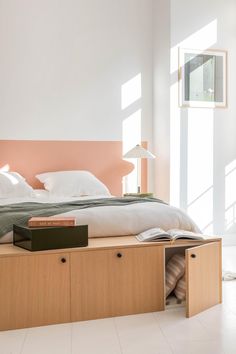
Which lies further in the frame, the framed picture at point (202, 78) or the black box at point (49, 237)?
the framed picture at point (202, 78)

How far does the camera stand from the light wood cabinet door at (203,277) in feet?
7.18

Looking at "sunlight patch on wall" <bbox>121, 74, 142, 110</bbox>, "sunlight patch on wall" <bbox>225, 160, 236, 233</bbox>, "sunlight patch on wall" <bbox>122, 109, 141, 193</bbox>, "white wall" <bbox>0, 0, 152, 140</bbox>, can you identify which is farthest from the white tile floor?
"sunlight patch on wall" <bbox>121, 74, 142, 110</bbox>

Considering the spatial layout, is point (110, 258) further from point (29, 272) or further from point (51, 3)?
point (51, 3)

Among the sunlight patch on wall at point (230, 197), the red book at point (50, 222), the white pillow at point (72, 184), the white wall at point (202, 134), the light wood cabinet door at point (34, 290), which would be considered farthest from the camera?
the sunlight patch on wall at point (230, 197)

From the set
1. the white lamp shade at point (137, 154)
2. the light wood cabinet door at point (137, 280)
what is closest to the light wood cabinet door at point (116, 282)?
the light wood cabinet door at point (137, 280)

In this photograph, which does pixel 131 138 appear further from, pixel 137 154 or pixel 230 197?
pixel 230 197

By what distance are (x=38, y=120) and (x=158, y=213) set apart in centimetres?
191

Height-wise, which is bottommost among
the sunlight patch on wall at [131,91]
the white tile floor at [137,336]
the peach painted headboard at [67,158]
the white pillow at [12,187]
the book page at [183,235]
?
the white tile floor at [137,336]

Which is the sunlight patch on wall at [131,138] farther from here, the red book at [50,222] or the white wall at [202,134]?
the red book at [50,222]

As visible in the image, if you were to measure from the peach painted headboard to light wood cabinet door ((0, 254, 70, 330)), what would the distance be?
189 centimetres

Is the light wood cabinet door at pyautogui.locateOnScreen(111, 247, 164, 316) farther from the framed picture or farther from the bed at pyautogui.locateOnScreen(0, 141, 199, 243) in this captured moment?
the framed picture

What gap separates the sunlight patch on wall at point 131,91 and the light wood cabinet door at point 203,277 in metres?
2.25

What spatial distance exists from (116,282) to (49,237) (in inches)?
17.9

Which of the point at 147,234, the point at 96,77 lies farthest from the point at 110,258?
the point at 96,77
